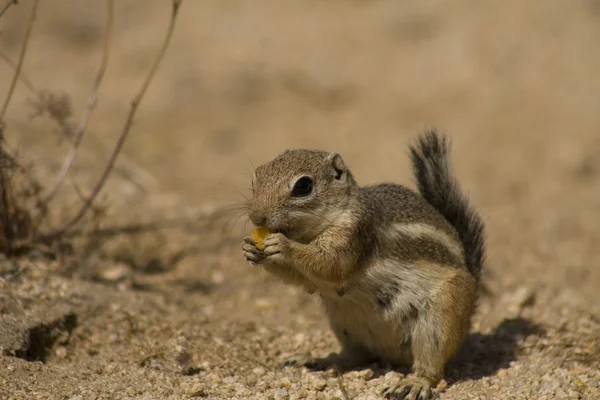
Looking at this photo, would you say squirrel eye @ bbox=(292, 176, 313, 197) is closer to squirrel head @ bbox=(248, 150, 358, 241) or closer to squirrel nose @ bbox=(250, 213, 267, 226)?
squirrel head @ bbox=(248, 150, 358, 241)

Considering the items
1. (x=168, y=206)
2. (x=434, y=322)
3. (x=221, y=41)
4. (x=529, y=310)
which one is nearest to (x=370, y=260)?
(x=434, y=322)

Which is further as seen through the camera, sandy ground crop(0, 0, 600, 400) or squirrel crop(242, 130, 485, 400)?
sandy ground crop(0, 0, 600, 400)

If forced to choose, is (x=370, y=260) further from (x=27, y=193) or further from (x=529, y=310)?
(x=27, y=193)

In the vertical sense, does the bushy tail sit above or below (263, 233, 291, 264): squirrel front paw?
above

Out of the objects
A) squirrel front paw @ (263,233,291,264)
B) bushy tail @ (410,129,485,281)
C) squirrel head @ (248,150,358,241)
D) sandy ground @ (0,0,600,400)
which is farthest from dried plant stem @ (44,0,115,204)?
bushy tail @ (410,129,485,281)

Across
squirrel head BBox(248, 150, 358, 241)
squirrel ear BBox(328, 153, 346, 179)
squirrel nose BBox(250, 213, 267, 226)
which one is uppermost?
squirrel ear BBox(328, 153, 346, 179)

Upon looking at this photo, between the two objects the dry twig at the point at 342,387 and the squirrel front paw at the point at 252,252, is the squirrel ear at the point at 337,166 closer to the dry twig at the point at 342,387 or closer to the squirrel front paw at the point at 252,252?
the squirrel front paw at the point at 252,252

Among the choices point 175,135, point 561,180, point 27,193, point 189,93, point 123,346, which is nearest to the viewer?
point 123,346
